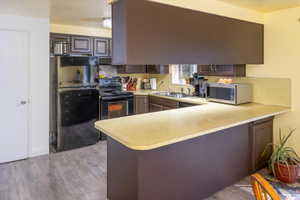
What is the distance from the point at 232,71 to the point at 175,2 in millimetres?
1664

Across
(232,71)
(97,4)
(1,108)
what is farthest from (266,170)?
(1,108)

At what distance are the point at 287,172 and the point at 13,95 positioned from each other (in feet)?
13.5

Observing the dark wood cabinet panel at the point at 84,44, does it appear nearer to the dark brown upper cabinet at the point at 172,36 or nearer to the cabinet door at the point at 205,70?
the cabinet door at the point at 205,70

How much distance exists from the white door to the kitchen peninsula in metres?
2.06

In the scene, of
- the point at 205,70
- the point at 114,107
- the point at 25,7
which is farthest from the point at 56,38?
the point at 205,70

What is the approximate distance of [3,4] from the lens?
9.72ft

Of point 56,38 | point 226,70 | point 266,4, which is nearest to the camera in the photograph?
point 266,4

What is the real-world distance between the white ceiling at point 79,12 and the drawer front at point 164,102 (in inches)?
72.6

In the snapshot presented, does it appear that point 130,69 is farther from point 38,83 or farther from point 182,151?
point 182,151

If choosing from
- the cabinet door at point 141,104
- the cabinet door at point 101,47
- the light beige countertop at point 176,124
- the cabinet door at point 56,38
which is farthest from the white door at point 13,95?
the cabinet door at point 141,104

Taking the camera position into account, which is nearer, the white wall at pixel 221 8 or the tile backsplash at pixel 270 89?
the white wall at pixel 221 8

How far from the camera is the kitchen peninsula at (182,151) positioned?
79.7 inches

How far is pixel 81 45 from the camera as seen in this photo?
4.74 metres

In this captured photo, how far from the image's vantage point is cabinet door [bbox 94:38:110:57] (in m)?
4.95
